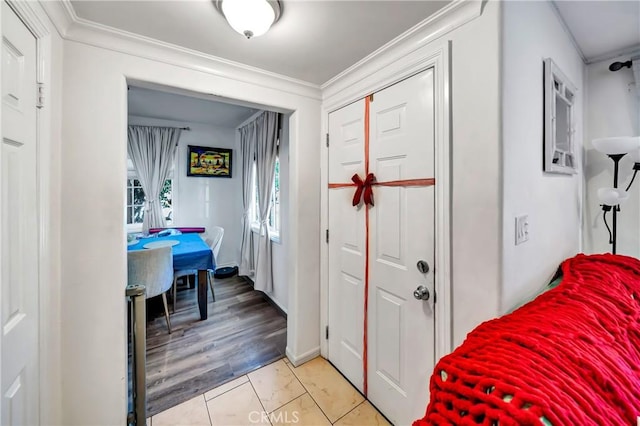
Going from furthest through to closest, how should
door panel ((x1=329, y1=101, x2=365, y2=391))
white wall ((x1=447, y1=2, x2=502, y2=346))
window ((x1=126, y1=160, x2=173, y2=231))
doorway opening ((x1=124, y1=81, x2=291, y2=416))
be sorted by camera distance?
window ((x1=126, y1=160, x2=173, y2=231)) < doorway opening ((x1=124, y1=81, x2=291, y2=416)) < door panel ((x1=329, y1=101, x2=365, y2=391)) < white wall ((x1=447, y1=2, x2=502, y2=346))

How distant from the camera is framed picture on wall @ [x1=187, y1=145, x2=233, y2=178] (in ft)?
12.9

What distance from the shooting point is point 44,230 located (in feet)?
3.63

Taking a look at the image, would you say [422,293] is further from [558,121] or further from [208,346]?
[208,346]

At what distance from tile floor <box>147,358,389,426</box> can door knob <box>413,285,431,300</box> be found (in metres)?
0.88

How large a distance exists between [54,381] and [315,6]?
2.17 meters

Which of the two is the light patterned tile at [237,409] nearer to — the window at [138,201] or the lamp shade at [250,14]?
the lamp shade at [250,14]

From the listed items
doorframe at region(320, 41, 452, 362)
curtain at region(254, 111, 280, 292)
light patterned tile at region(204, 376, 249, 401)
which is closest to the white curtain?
curtain at region(254, 111, 280, 292)

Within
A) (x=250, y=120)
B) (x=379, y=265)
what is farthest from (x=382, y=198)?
(x=250, y=120)

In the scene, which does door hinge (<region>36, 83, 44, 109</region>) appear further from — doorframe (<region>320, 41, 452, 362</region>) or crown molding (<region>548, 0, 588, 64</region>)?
crown molding (<region>548, 0, 588, 64</region>)

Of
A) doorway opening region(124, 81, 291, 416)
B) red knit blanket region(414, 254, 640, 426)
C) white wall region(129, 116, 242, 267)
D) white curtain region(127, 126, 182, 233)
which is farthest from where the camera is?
white wall region(129, 116, 242, 267)

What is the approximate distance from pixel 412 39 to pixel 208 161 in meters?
3.62

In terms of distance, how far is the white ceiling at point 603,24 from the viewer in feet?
4.13

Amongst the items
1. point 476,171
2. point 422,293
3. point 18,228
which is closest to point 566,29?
point 476,171

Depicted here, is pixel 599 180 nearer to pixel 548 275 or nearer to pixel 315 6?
pixel 548 275
